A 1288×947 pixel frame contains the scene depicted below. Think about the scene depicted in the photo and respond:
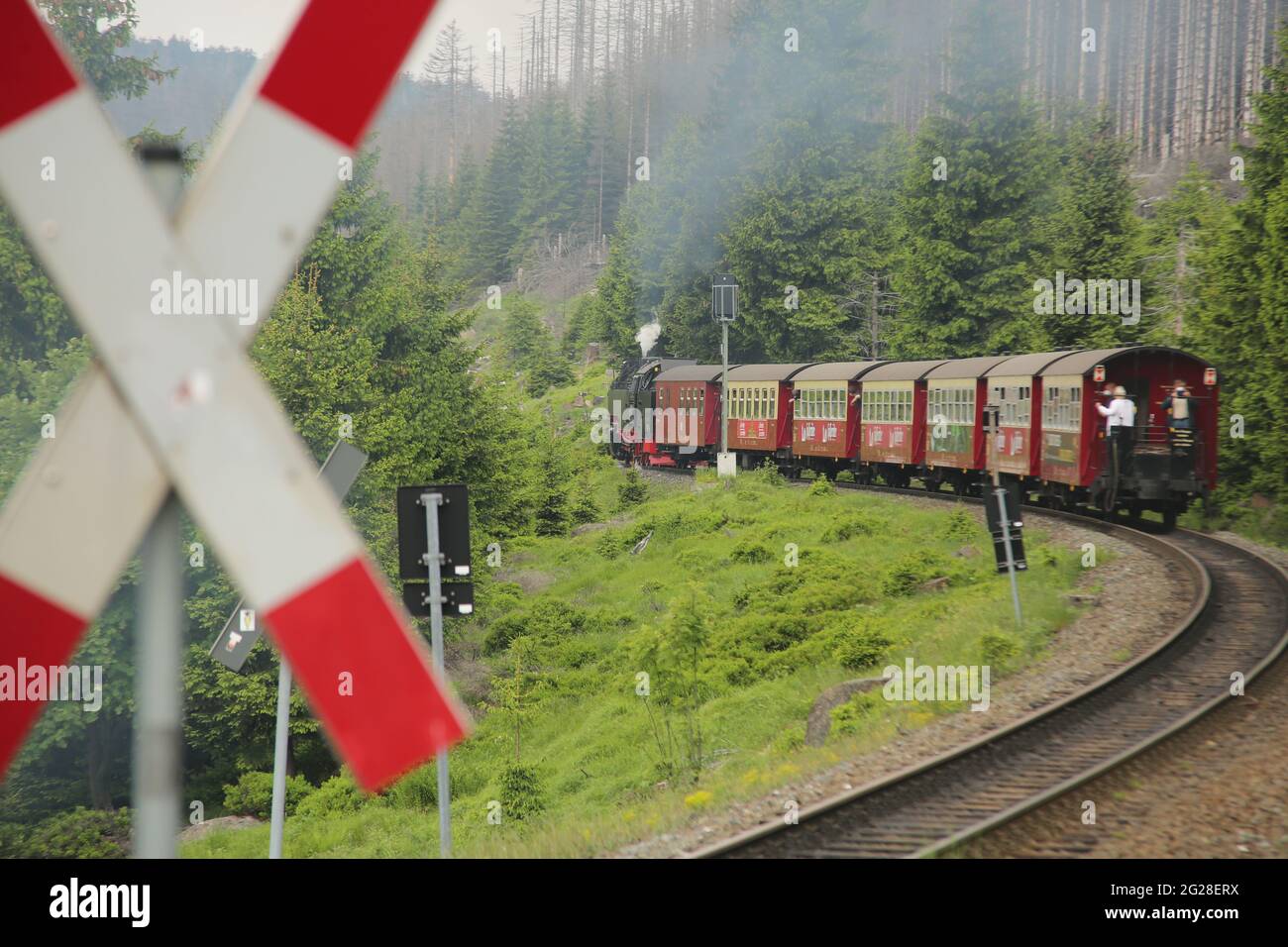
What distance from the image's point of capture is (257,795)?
23531 millimetres

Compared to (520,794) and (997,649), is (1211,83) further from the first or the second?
(520,794)

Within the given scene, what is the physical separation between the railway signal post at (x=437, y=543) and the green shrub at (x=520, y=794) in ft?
24.9

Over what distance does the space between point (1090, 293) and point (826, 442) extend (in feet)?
31.5

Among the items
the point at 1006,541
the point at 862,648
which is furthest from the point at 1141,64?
the point at 1006,541

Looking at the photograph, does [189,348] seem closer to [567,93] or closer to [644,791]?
[644,791]

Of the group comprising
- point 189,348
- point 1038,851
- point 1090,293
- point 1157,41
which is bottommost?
point 1038,851

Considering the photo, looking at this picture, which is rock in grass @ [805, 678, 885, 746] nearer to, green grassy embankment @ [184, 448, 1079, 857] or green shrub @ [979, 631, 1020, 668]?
green grassy embankment @ [184, 448, 1079, 857]

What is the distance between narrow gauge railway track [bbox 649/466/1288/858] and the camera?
9.05 meters

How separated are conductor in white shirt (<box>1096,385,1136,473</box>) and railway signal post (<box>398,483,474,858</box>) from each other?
16999mm

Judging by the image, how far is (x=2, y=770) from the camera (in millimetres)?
1854

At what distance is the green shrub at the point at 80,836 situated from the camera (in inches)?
795

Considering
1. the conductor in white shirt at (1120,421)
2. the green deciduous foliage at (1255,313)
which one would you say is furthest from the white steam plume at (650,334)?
the conductor in white shirt at (1120,421)
